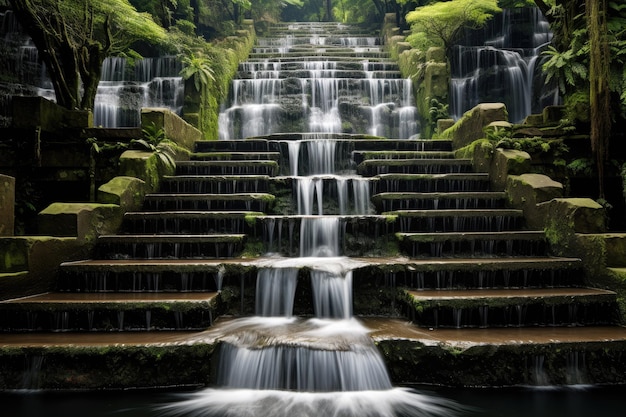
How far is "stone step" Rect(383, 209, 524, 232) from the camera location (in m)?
6.29

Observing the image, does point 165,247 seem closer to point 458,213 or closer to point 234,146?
point 234,146

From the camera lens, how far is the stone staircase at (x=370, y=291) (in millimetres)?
3828

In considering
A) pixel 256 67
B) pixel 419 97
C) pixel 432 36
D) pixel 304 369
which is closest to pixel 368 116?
pixel 419 97

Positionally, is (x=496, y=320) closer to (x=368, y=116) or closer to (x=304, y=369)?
(x=304, y=369)

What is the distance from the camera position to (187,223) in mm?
6469

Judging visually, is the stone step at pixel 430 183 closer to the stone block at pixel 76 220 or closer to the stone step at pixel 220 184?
the stone step at pixel 220 184

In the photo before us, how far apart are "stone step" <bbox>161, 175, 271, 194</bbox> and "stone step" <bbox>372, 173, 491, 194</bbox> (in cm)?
220

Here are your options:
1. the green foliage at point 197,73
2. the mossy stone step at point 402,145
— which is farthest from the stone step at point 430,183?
the green foliage at point 197,73

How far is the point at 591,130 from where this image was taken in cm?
731

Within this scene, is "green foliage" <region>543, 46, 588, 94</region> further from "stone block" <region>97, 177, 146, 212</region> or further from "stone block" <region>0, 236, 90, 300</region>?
"stone block" <region>0, 236, 90, 300</region>

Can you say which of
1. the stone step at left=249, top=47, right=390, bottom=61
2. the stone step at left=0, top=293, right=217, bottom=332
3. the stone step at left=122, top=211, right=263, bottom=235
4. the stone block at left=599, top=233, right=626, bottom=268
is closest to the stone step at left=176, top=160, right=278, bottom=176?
the stone step at left=122, top=211, right=263, bottom=235

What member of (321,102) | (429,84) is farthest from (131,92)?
(429,84)

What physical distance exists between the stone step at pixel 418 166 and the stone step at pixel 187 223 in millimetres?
3023

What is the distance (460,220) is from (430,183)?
55.2 inches
